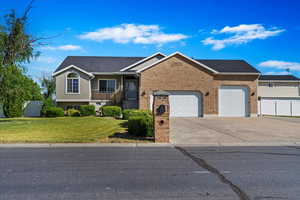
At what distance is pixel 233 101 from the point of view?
23562 mm

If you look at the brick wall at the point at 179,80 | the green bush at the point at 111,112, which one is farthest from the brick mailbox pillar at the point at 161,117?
the green bush at the point at 111,112

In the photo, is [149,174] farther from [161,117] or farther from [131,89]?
[131,89]

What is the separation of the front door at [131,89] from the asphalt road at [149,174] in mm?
17355

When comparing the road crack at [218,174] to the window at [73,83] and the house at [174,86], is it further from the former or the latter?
the window at [73,83]

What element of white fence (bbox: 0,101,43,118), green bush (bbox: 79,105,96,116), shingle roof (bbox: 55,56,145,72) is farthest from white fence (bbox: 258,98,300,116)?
white fence (bbox: 0,101,43,118)

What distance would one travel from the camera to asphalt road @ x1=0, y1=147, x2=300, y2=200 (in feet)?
14.5

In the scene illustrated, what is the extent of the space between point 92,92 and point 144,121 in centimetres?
1582

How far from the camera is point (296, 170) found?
612 cm

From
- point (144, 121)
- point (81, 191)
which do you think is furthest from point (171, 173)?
point (144, 121)

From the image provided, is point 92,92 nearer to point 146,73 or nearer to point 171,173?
point 146,73

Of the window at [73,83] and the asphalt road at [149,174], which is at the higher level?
the window at [73,83]

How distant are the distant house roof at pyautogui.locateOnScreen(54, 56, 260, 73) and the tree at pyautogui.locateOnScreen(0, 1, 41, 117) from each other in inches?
229

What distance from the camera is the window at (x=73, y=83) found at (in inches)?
979

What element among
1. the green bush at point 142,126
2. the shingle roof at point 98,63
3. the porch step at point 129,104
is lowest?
the green bush at point 142,126
